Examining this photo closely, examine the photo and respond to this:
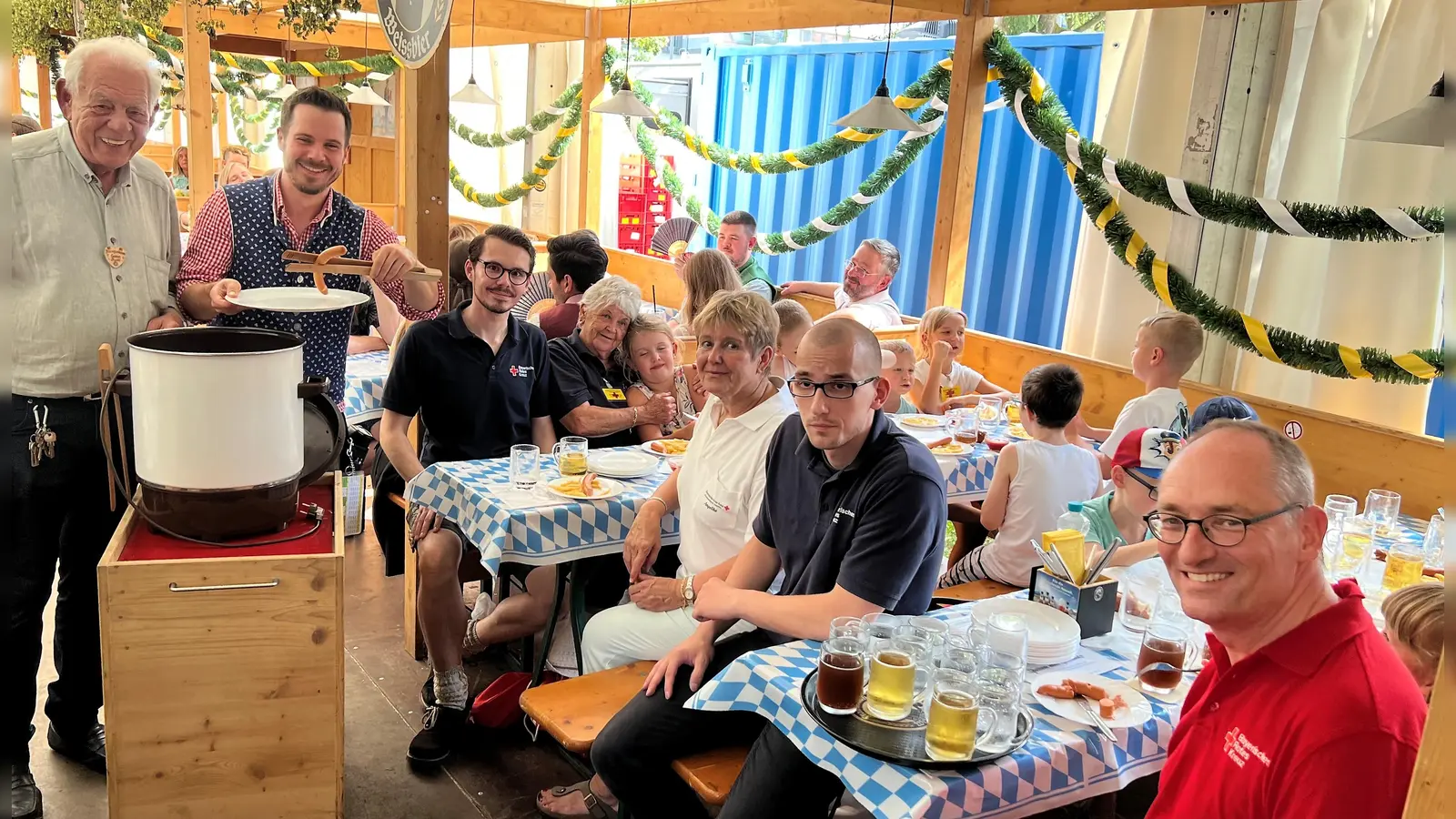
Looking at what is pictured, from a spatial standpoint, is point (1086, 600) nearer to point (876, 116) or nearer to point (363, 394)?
point (363, 394)

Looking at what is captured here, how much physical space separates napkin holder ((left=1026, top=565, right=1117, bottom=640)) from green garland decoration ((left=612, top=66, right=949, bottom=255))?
4.91 m

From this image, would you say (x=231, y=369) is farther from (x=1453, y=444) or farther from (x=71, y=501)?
(x=1453, y=444)

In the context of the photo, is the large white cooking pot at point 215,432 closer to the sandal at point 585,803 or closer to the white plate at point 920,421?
the sandal at point 585,803

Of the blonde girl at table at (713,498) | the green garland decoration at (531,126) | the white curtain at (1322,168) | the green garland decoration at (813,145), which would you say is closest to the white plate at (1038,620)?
the blonde girl at table at (713,498)

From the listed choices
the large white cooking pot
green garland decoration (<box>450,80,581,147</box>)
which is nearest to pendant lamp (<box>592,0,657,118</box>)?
green garland decoration (<box>450,80,581,147</box>)

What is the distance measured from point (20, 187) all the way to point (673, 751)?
2.02 meters

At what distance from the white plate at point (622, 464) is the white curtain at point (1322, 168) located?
3.73 metres

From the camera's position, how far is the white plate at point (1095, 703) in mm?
1913

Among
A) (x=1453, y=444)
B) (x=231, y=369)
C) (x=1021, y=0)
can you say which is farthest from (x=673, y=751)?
(x=1021, y=0)

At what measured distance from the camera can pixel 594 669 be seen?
2926mm

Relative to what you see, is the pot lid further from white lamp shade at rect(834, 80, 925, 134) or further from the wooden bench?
white lamp shade at rect(834, 80, 925, 134)

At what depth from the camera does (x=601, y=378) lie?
4.07 meters

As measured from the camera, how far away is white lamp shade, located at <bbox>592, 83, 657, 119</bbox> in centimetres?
744

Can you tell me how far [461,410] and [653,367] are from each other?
78 cm
